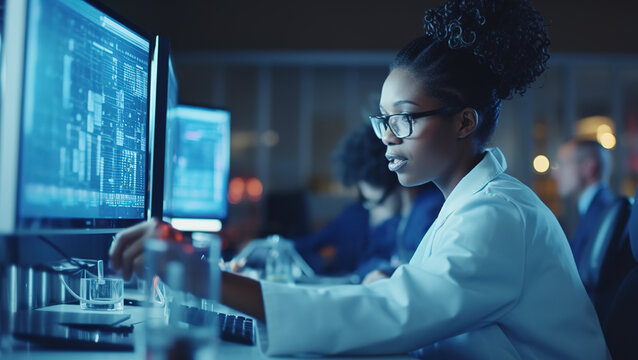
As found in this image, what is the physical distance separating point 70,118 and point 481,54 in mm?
770

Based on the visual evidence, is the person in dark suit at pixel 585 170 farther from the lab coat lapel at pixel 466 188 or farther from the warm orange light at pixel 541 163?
the lab coat lapel at pixel 466 188

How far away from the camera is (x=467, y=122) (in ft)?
3.61

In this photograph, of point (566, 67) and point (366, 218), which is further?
→ point (566, 67)

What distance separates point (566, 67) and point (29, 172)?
5.62 m

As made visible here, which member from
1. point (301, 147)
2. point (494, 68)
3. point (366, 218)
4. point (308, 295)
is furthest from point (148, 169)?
point (301, 147)

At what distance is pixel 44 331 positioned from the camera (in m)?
Result: 0.80

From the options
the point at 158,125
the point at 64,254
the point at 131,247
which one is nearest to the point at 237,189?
the point at 158,125

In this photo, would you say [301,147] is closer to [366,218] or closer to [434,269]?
[366,218]

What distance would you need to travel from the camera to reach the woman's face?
107 centimetres

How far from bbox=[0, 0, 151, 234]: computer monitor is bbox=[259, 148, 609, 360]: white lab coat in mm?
322

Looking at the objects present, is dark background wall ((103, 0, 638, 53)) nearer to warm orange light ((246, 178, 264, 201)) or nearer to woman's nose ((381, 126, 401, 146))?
warm orange light ((246, 178, 264, 201))

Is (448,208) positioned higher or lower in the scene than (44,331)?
higher

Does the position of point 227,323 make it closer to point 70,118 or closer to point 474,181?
point 70,118

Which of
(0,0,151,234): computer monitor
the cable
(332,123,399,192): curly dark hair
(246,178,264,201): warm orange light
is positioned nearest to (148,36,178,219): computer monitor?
(0,0,151,234): computer monitor
